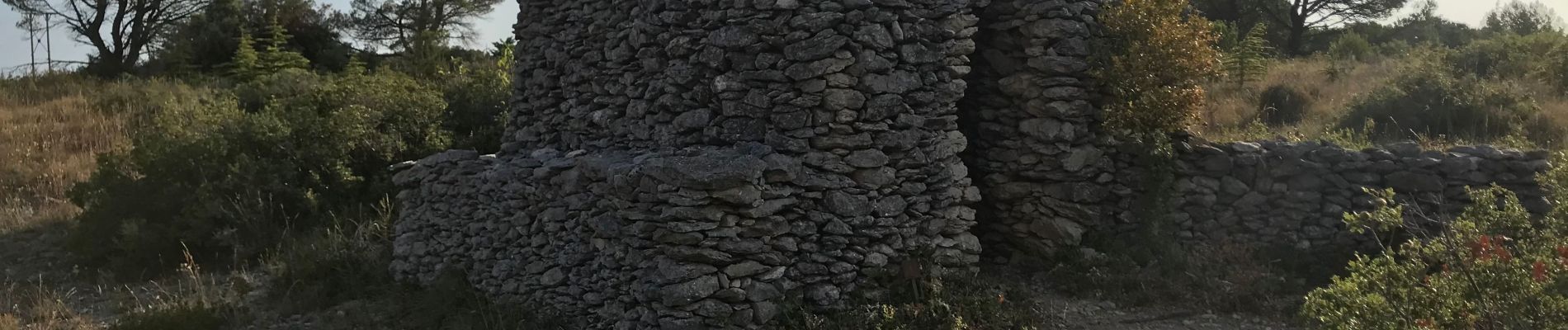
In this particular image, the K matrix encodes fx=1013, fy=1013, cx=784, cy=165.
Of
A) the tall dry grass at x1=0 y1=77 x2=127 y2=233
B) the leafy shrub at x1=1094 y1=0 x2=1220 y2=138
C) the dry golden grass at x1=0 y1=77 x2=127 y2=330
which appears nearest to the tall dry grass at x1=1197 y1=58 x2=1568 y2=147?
the leafy shrub at x1=1094 y1=0 x2=1220 y2=138

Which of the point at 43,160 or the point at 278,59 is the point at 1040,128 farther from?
the point at 278,59

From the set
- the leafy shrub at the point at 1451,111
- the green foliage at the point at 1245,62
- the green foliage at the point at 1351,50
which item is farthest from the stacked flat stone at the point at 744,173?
the green foliage at the point at 1351,50

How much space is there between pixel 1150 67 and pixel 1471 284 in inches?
138

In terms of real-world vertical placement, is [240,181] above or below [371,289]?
above

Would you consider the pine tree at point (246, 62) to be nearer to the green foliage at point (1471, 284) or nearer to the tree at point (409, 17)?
the tree at point (409, 17)

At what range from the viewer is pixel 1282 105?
440 inches

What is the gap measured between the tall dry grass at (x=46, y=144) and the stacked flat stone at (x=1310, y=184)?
12.9m

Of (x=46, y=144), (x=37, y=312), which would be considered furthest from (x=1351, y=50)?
(x=46, y=144)

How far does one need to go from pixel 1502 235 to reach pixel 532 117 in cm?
665

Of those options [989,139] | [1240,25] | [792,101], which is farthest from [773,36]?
[1240,25]

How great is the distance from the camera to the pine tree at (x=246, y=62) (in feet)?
63.4

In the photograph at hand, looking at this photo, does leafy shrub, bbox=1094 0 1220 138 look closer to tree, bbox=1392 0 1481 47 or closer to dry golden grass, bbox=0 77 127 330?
dry golden grass, bbox=0 77 127 330

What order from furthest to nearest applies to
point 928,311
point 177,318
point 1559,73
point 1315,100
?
1. point 1559,73
2. point 1315,100
3. point 177,318
4. point 928,311

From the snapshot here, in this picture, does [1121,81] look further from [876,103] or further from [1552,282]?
[1552,282]
